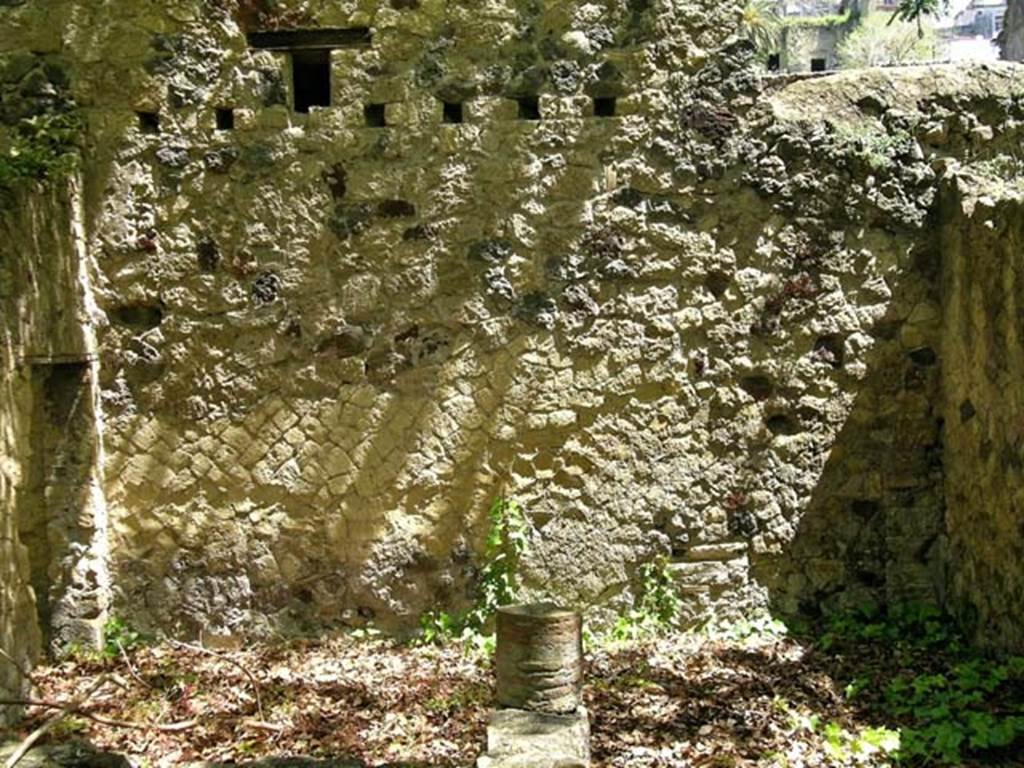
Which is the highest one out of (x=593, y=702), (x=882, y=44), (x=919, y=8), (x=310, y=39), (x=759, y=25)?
(x=882, y=44)

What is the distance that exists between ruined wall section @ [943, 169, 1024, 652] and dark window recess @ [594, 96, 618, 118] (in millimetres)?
1820

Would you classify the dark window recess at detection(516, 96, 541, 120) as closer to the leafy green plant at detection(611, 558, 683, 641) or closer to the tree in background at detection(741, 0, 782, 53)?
the tree in background at detection(741, 0, 782, 53)

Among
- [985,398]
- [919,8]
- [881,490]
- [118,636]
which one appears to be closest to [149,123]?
[118,636]

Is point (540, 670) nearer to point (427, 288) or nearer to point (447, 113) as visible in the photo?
point (427, 288)

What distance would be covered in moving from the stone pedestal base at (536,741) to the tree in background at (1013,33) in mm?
30699

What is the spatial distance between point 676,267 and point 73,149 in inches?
125

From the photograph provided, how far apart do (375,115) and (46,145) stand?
167cm

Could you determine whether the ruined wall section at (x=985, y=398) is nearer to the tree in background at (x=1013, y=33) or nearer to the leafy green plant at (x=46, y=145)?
the leafy green plant at (x=46, y=145)

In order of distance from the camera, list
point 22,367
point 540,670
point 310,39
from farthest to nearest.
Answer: point 310,39 < point 22,367 < point 540,670

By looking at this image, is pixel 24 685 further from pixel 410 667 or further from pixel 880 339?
pixel 880 339

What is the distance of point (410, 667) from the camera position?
5219 mm

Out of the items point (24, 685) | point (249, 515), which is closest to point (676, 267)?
point (249, 515)

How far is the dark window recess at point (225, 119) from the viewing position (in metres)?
5.48

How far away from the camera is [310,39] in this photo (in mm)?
Answer: 5480
